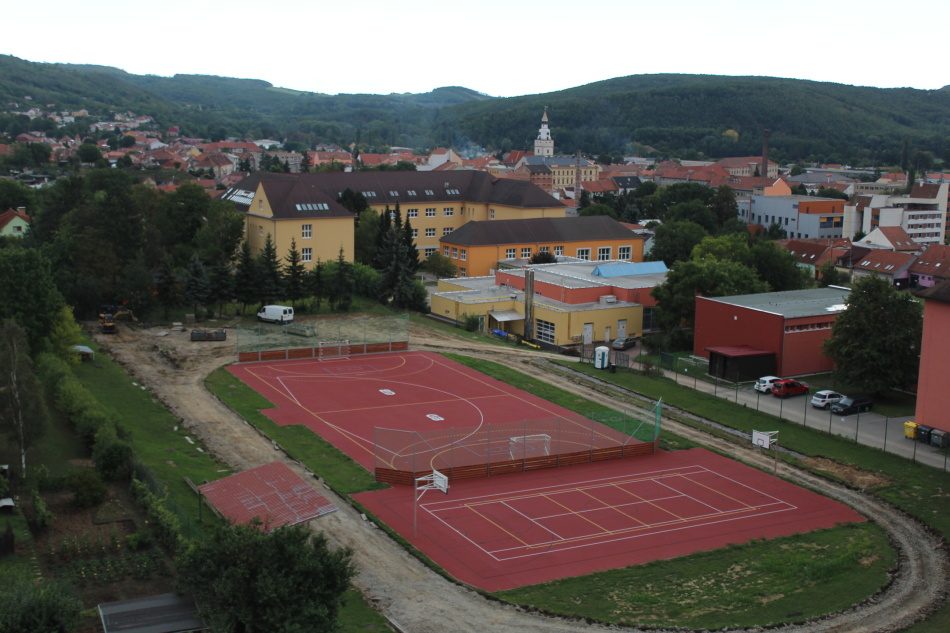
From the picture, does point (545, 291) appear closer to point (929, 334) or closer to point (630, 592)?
point (929, 334)

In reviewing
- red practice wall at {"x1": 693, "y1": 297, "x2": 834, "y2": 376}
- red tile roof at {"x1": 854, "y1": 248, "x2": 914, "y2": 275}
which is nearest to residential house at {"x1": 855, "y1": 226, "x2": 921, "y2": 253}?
red tile roof at {"x1": 854, "y1": 248, "x2": 914, "y2": 275}

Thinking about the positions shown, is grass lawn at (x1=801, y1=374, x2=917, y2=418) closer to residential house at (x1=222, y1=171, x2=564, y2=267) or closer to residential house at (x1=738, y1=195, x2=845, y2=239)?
residential house at (x1=222, y1=171, x2=564, y2=267)

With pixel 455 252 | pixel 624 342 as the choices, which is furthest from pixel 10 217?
pixel 624 342

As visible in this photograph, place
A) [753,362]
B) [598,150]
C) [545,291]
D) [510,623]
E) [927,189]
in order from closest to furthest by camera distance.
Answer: [510,623] → [753,362] → [545,291] → [927,189] → [598,150]

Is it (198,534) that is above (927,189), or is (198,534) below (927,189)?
below

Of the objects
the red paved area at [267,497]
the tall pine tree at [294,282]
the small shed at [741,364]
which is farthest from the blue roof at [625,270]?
the red paved area at [267,497]

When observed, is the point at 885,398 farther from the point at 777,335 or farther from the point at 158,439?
the point at 158,439

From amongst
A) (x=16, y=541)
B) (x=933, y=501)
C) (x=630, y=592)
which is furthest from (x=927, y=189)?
(x=16, y=541)
